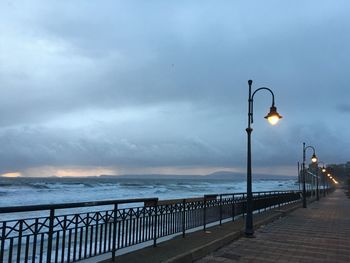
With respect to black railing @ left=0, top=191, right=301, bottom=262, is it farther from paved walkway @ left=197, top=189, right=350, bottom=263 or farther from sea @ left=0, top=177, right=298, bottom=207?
sea @ left=0, top=177, right=298, bottom=207

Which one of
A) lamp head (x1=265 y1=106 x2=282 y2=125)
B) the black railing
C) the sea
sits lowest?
the sea

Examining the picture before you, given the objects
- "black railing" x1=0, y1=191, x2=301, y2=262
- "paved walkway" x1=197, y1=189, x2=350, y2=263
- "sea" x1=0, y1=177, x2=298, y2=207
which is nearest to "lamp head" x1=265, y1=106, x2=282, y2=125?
"black railing" x1=0, y1=191, x2=301, y2=262

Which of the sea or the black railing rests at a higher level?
the black railing

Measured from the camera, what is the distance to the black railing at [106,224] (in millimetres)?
6002

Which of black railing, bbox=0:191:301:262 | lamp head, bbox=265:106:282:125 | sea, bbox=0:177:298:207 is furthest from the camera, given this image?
sea, bbox=0:177:298:207

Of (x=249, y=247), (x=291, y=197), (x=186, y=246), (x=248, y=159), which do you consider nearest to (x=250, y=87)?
(x=248, y=159)

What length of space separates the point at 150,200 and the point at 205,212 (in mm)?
3975

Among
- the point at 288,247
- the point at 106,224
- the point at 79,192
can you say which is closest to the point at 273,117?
the point at 288,247

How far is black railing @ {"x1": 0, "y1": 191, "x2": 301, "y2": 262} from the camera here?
600 cm

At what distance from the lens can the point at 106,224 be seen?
764 cm

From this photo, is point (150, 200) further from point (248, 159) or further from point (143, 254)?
point (248, 159)

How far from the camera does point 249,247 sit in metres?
11.2

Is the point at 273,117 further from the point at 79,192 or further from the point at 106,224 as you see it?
the point at 79,192

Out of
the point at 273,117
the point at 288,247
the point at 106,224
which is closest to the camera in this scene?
the point at 106,224
